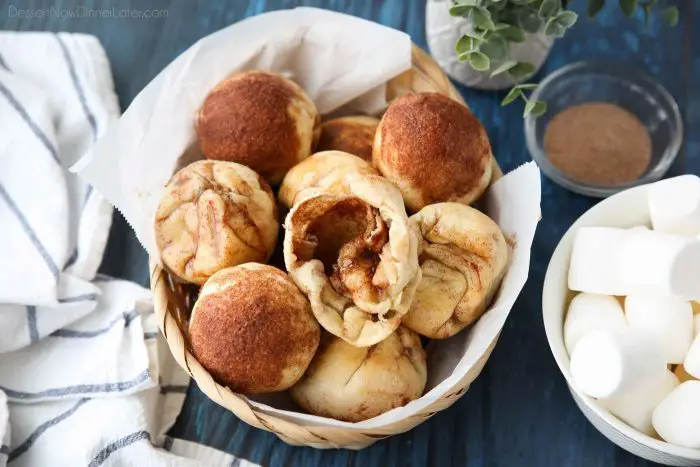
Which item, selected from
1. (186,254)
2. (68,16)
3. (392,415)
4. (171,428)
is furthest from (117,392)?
(68,16)

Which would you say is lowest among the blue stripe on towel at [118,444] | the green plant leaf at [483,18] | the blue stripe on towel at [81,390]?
the blue stripe on towel at [118,444]

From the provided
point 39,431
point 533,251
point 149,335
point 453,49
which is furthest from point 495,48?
point 39,431

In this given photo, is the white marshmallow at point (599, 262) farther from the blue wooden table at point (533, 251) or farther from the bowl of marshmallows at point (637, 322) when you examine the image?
the blue wooden table at point (533, 251)

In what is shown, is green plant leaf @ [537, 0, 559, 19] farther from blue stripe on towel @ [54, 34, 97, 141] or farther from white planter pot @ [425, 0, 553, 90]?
blue stripe on towel @ [54, 34, 97, 141]

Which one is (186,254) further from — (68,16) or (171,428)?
(68,16)

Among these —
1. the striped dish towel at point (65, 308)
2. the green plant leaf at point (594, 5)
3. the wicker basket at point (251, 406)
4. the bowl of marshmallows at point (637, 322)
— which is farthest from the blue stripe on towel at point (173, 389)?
the green plant leaf at point (594, 5)

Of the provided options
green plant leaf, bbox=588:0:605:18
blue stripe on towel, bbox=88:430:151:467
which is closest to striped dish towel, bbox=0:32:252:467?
blue stripe on towel, bbox=88:430:151:467
